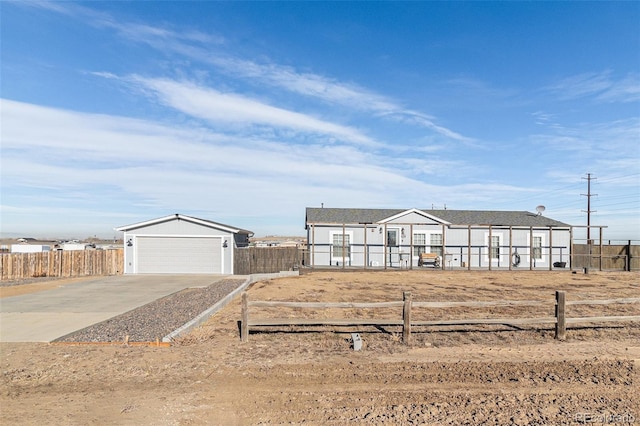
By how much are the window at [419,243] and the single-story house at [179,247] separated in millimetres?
11990

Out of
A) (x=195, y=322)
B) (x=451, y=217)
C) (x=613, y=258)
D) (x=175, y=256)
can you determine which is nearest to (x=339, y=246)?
(x=451, y=217)


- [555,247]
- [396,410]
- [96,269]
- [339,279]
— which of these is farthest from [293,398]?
[555,247]

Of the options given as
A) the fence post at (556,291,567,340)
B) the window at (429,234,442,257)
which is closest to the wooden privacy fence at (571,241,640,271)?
the window at (429,234,442,257)

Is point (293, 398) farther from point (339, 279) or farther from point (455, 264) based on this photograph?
point (455, 264)

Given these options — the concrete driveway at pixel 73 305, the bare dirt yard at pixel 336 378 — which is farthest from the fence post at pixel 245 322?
the concrete driveway at pixel 73 305

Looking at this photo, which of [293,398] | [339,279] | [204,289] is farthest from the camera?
[339,279]

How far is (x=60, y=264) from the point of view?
23.9 metres

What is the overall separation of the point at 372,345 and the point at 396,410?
2983mm

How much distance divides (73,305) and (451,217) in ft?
79.3

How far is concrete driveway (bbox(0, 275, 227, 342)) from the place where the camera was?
31.3 ft

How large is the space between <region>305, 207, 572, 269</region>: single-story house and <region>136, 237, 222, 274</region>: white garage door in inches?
246

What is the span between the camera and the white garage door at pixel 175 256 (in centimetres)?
2491

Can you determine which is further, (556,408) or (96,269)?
(96,269)

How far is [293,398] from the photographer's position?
5.39 m
